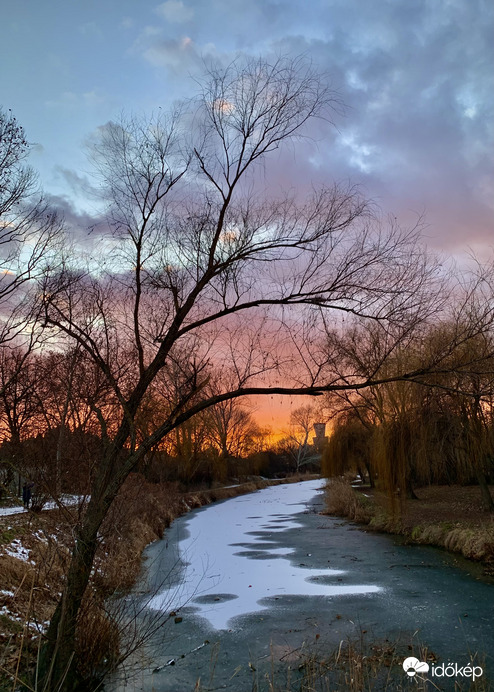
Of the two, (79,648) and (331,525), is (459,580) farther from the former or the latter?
(331,525)

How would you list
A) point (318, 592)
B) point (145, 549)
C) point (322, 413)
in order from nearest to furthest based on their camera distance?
point (318, 592) → point (145, 549) → point (322, 413)

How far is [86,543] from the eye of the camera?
4.67 m

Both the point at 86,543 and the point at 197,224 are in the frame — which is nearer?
the point at 86,543

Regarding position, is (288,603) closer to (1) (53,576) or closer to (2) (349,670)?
(2) (349,670)

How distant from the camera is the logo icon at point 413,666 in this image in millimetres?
5791

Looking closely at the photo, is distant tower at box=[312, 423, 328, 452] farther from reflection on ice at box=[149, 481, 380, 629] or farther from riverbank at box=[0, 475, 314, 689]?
riverbank at box=[0, 475, 314, 689]

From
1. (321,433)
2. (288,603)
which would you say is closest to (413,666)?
(288,603)

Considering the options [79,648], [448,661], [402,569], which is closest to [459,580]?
[402,569]

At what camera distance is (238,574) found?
11.4m

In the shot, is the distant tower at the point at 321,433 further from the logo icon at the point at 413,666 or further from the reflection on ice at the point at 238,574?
the logo icon at the point at 413,666

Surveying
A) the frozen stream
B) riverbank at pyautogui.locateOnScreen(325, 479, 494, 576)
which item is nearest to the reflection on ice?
the frozen stream

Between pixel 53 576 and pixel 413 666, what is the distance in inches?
176

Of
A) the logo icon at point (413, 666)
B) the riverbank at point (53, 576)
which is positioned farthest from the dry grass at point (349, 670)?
the riverbank at point (53, 576)

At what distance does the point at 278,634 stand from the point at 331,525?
12581mm
